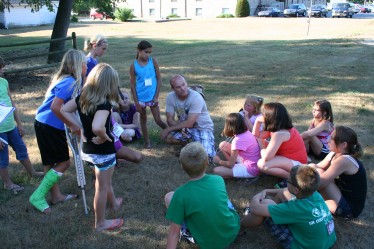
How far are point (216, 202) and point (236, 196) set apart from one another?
1.39 m

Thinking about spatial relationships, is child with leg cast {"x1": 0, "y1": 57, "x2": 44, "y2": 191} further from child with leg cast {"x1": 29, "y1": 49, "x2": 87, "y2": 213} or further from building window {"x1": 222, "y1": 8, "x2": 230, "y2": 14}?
building window {"x1": 222, "y1": 8, "x2": 230, "y2": 14}

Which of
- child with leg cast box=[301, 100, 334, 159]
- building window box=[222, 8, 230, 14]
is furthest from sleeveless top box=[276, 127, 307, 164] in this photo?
building window box=[222, 8, 230, 14]

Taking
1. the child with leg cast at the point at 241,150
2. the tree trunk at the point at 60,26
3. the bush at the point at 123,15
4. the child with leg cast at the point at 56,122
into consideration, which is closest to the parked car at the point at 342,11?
the bush at the point at 123,15

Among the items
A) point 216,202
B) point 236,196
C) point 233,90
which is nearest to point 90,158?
point 216,202

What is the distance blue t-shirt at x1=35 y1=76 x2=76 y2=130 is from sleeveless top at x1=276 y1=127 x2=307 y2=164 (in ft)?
7.29

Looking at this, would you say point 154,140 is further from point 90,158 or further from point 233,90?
point 233,90

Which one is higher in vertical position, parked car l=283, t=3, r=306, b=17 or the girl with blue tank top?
parked car l=283, t=3, r=306, b=17

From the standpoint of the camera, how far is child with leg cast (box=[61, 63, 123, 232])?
292 cm

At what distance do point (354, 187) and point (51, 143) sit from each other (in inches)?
111

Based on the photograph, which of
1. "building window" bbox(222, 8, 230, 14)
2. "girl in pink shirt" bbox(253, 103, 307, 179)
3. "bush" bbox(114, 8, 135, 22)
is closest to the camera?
"girl in pink shirt" bbox(253, 103, 307, 179)

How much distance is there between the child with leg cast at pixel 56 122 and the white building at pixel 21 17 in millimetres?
37687

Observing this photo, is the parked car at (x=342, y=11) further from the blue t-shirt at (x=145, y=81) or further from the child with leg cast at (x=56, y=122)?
the child with leg cast at (x=56, y=122)

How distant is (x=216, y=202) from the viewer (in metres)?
2.67

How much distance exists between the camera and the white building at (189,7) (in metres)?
48.4
